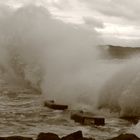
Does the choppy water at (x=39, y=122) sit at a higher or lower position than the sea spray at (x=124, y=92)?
lower

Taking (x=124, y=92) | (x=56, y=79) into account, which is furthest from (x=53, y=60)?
(x=124, y=92)

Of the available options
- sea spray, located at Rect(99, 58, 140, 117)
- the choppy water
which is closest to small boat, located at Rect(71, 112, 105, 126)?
the choppy water

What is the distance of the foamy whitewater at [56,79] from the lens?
15344 millimetres

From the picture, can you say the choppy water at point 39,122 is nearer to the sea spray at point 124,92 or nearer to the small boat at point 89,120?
the small boat at point 89,120

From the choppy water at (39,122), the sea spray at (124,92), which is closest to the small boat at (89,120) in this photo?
the choppy water at (39,122)

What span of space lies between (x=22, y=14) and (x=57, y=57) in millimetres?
7477

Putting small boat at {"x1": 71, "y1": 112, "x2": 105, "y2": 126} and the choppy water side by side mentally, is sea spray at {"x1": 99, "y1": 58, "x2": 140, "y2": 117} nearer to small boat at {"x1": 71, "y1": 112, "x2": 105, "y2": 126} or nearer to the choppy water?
the choppy water

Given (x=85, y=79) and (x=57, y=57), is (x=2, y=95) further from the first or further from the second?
(x=57, y=57)

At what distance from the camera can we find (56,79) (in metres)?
26.6

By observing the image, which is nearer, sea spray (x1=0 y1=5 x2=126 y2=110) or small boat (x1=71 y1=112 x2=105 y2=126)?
small boat (x1=71 y1=112 x2=105 y2=126)

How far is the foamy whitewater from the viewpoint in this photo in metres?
15.3

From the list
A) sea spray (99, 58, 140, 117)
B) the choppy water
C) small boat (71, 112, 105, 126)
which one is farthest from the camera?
sea spray (99, 58, 140, 117)

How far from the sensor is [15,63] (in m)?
35.8

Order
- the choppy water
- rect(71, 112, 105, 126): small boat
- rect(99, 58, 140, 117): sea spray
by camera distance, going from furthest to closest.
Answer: rect(99, 58, 140, 117): sea spray, rect(71, 112, 105, 126): small boat, the choppy water
